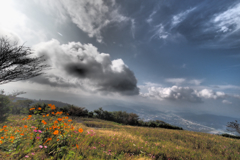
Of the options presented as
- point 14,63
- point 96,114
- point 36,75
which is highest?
point 14,63

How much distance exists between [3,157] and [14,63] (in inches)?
175

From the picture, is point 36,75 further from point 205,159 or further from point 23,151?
point 205,159

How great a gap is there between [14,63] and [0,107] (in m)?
9.26

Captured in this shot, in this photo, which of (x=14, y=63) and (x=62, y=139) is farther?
(x=14, y=63)

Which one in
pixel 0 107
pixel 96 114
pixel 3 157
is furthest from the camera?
pixel 96 114

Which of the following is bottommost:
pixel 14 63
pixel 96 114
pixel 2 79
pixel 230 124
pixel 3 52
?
pixel 96 114

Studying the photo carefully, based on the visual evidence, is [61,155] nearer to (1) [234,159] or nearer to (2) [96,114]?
(1) [234,159]

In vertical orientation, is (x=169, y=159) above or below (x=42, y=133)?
below

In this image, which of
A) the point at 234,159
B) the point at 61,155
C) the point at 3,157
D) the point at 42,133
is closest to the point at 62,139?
the point at 61,155

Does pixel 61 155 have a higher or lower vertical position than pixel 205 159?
higher

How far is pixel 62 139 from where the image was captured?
3.31m

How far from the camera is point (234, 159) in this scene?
17.7 ft

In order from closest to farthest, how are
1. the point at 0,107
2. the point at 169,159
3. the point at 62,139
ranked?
the point at 62,139
the point at 169,159
the point at 0,107

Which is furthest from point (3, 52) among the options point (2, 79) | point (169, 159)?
point (169, 159)
